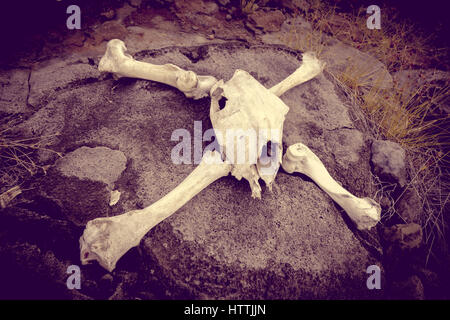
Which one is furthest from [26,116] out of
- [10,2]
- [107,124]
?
[10,2]

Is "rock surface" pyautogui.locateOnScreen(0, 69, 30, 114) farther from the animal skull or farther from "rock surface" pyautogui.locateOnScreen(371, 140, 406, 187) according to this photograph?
"rock surface" pyautogui.locateOnScreen(371, 140, 406, 187)

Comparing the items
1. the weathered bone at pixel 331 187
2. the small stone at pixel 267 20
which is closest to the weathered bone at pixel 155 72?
the weathered bone at pixel 331 187

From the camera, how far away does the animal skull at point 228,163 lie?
4.57 ft

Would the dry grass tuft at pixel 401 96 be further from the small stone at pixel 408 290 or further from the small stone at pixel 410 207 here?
the small stone at pixel 408 290

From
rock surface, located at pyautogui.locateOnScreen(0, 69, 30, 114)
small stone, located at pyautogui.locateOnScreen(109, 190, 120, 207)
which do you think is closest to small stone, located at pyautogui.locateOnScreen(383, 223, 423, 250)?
small stone, located at pyautogui.locateOnScreen(109, 190, 120, 207)

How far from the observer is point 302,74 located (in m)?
2.08

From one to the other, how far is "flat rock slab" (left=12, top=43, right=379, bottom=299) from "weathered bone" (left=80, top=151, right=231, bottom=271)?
83 millimetres

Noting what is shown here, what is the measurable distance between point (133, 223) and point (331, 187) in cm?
118

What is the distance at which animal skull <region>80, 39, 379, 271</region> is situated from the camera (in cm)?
139

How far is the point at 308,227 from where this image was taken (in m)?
1.61

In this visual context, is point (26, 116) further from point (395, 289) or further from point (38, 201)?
point (395, 289)

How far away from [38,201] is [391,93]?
3.01m

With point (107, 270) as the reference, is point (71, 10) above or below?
above

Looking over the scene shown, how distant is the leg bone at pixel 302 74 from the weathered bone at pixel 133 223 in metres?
0.78
